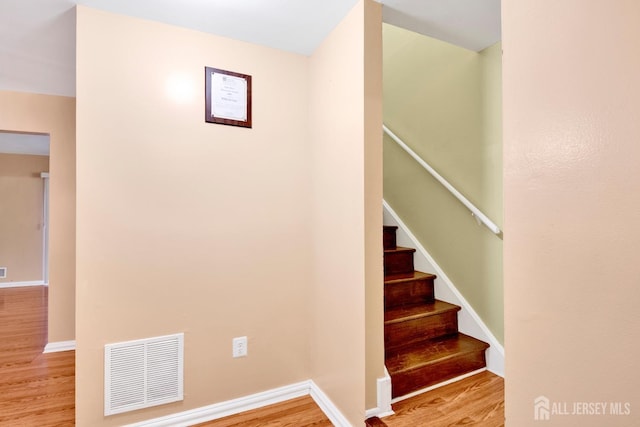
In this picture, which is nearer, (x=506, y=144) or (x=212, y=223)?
(x=506, y=144)

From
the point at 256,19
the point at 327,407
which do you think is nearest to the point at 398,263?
the point at 327,407

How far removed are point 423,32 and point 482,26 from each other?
33 cm

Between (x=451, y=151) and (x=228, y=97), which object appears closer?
(x=228, y=97)

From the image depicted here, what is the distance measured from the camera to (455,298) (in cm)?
217

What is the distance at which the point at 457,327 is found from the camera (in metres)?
2.14

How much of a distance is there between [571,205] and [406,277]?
5.46 feet

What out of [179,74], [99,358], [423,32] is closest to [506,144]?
[423,32]

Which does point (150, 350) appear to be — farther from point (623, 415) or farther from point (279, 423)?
point (623, 415)

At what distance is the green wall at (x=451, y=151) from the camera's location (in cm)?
198

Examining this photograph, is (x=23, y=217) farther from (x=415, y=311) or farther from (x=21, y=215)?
(x=415, y=311)

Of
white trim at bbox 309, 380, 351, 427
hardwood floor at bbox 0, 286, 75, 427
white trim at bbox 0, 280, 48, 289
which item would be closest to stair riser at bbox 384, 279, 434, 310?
white trim at bbox 309, 380, 351, 427

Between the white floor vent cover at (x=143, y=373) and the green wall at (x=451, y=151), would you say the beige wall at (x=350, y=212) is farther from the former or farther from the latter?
the green wall at (x=451, y=151)

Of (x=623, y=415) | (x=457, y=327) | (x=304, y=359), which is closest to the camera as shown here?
(x=623, y=415)

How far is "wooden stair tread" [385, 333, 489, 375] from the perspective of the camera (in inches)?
67.4
